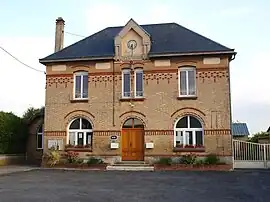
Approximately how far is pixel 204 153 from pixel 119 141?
531cm

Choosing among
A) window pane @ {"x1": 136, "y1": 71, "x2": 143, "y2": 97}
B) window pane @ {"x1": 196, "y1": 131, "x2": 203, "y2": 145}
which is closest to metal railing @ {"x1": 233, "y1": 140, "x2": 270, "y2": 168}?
window pane @ {"x1": 196, "y1": 131, "x2": 203, "y2": 145}

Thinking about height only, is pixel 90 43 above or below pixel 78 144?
above

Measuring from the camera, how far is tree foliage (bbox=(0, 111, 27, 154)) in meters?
25.4

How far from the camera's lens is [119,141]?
22297 mm

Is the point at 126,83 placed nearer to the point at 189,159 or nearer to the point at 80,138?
the point at 80,138

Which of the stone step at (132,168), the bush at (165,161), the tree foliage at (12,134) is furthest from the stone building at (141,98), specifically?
the tree foliage at (12,134)

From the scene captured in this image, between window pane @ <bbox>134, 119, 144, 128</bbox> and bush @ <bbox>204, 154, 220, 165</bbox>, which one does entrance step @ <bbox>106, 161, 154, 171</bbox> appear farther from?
bush @ <bbox>204, 154, 220, 165</bbox>

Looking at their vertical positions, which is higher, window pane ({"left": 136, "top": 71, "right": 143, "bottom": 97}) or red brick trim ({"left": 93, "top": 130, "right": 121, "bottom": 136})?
window pane ({"left": 136, "top": 71, "right": 143, "bottom": 97})

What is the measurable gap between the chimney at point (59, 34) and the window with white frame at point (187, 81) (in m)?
9.64

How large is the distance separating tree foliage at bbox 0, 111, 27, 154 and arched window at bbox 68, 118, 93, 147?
5.59 meters

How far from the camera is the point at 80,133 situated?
23.1m

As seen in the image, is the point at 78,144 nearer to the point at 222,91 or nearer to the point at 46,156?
the point at 46,156

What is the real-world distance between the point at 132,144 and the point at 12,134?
974 cm

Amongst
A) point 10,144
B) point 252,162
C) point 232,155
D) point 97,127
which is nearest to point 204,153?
point 232,155
